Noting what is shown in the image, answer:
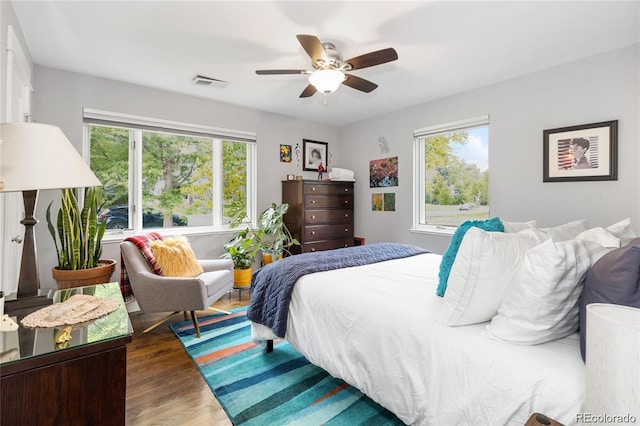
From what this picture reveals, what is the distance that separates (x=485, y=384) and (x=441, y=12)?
86.0 inches

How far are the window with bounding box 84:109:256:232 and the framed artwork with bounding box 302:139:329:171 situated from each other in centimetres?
85

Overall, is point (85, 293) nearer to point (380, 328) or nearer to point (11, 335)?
point (11, 335)

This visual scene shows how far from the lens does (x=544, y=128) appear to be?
117 inches

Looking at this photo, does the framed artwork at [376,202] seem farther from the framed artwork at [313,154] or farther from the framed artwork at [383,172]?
the framed artwork at [313,154]

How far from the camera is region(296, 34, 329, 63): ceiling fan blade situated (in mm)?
1889

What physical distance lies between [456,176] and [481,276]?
2840mm

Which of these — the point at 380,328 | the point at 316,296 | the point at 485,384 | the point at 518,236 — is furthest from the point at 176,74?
the point at 485,384

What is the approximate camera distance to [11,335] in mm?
995

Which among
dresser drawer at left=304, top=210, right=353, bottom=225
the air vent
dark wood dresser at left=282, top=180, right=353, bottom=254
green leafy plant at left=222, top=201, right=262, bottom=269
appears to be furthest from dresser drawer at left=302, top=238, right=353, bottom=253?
the air vent

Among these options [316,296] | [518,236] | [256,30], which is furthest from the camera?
[256,30]

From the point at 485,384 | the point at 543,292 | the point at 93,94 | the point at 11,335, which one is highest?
the point at 93,94

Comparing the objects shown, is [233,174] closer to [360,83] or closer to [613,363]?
[360,83]

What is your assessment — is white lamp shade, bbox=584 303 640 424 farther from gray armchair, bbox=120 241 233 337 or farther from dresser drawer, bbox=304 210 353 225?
dresser drawer, bbox=304 210 353 225

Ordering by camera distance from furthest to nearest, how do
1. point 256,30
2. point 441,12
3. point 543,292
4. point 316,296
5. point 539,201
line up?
point 539,201, point 256,30, point 441,12, point 316,296, point 543,292
